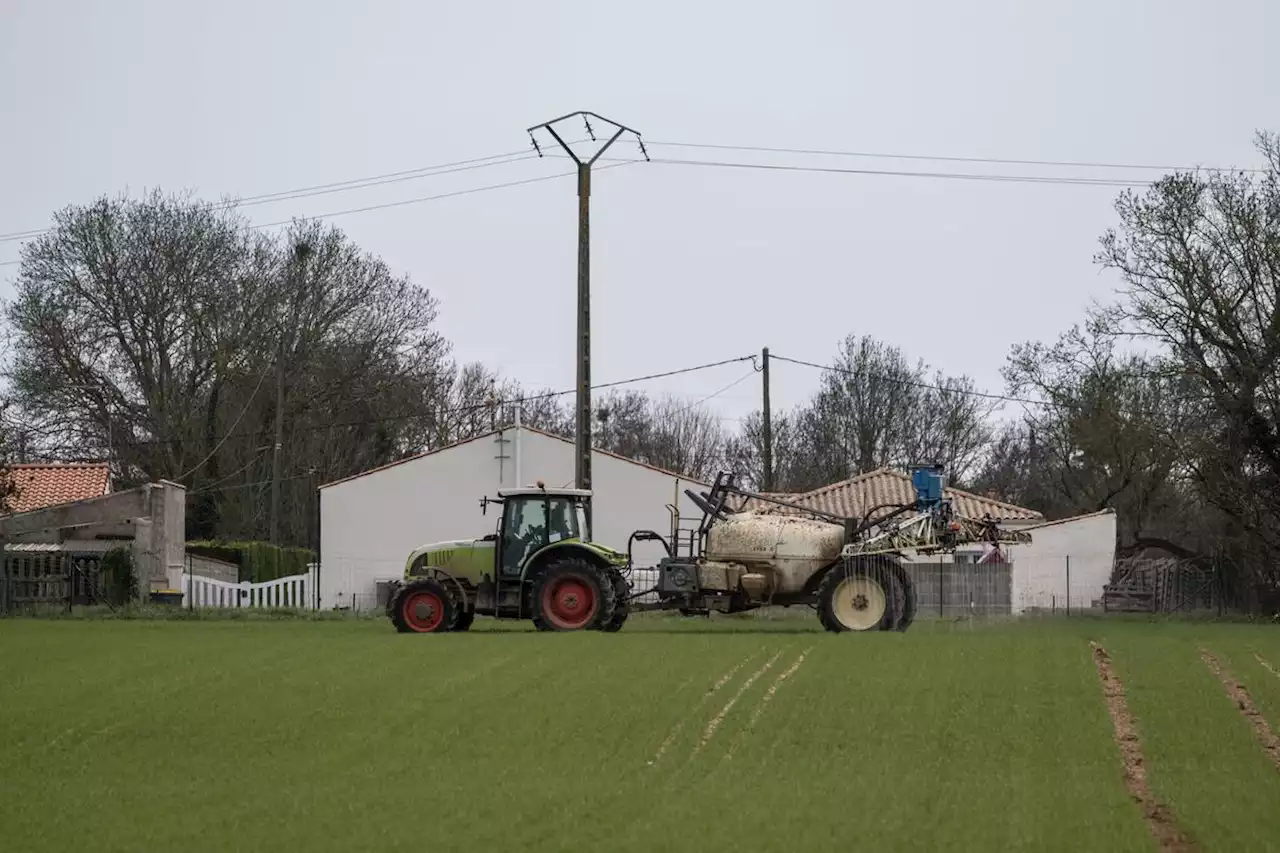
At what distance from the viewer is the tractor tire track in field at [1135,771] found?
11.6 metres

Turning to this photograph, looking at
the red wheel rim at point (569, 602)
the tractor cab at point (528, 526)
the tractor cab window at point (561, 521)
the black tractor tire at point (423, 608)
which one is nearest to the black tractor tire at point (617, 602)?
the red wheel rim at point (569, 602)

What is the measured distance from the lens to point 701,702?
17781mm

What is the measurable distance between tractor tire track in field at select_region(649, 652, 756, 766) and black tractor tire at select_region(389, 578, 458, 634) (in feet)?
21.0

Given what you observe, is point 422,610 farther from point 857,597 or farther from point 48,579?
point 48,579

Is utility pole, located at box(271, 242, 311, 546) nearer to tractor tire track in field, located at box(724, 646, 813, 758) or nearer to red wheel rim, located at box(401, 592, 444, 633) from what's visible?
red wheel rim, located at box(401, 592, 444, 633)

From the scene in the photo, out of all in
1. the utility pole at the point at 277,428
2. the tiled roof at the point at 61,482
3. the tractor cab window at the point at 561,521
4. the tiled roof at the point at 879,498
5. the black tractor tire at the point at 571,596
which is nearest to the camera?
the black tractor tire at the point at 571,596

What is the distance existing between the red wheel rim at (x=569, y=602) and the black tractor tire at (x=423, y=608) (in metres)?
1.61

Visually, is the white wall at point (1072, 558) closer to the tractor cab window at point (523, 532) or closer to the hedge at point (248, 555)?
the tractor cab window at point (523, 532)

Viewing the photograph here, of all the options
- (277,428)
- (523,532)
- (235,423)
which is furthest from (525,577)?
(235,423)

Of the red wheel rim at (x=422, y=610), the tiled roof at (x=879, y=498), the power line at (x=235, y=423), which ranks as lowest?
the red wheel rim at (x=422, y=610)

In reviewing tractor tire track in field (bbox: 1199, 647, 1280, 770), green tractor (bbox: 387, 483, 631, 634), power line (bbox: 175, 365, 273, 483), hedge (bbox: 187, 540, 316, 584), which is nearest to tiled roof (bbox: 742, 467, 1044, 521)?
hedge (bbox: 187, 540, 316, 584)

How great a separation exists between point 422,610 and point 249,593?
13.5m

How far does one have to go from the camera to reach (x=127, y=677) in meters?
20.3

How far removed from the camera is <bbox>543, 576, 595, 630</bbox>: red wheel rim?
2595cm
